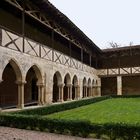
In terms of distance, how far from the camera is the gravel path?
809 cm

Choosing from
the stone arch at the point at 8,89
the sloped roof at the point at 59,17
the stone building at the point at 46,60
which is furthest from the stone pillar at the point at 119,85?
the stone arch at the point at 8,89

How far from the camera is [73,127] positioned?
888cm

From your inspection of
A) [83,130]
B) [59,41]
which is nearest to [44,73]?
[59,41]

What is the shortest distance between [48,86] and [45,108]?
328 cm

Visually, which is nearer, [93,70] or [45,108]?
[45,108]

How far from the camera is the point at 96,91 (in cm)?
3169


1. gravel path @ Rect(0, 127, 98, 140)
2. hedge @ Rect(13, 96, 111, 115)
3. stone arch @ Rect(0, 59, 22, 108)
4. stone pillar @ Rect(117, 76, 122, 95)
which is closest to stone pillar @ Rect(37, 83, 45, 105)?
hedge @ Rect(13, 96, 111, 115)

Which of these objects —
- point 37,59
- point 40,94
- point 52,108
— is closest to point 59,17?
point 37,59

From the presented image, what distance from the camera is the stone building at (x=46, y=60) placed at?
1333cm

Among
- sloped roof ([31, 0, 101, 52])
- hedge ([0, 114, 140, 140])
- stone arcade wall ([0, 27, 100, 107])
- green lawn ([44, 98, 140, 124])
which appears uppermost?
sloped roof ([31, 0, 101, 52])

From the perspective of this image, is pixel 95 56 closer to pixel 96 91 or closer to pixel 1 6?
pixel 96 91

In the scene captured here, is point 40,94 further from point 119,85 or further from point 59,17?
point 119,85

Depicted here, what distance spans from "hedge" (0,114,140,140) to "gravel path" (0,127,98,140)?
0.99ft

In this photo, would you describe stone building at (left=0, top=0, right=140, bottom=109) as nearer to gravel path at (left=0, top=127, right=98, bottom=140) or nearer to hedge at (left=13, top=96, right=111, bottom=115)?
hedge at (left=13, top=96, right=111, bottom=115)
